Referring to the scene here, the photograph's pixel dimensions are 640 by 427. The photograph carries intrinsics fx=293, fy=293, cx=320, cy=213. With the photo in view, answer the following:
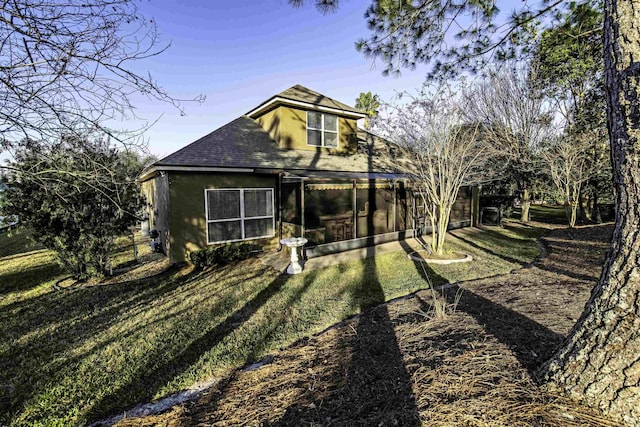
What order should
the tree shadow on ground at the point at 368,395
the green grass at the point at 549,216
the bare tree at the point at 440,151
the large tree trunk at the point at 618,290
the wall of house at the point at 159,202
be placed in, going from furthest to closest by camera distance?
the green grass at the point at 549,216 < the wall of house at the point at 159,202 < the bare tree at the point at 440,151 < the tree shadow on ground at the point at 368,395 < the large tree trunk at the point at 618,290

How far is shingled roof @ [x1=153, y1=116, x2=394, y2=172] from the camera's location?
29.9ft

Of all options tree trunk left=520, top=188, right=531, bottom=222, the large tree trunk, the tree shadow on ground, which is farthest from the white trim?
tree trunk left=520, top=188, right=531, bottom=222

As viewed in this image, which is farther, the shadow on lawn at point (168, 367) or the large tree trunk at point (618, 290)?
the shadow on lawn at point (168, 367)

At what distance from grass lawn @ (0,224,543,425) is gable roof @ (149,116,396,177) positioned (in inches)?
127

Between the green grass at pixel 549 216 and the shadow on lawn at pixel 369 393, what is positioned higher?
the green grass at pixel 549 216

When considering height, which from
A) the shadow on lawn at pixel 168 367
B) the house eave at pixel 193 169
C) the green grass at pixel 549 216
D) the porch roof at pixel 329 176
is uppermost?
the house eave at pixel 193 169

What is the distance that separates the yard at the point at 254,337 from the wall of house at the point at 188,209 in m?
1.31

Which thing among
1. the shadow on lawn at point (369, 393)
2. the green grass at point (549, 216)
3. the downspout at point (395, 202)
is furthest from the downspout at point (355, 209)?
the green grass at point (549, 216)

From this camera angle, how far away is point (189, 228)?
29.1 ft

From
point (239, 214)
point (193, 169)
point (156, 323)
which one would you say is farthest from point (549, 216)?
point (156, 323)

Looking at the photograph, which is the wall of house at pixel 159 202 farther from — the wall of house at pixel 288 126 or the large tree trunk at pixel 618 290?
the large tree trunk at pixel 618 290

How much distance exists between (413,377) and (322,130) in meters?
11.3

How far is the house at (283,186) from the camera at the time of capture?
29.2 feet

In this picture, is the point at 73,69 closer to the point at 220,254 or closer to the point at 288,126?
the point at 220,254
